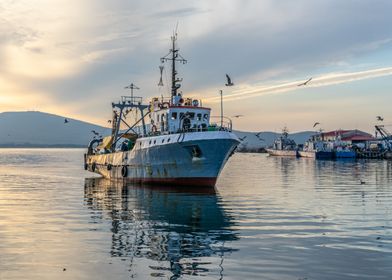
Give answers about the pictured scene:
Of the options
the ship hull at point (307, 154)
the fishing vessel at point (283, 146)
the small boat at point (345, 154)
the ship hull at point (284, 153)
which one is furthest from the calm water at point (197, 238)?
the fishing vessel at point (283, 146)

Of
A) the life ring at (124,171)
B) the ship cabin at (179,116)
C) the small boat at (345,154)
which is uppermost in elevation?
the ship cabin at (179,116)

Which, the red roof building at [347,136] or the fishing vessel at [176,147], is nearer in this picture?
the fishing vessel at [176,147]

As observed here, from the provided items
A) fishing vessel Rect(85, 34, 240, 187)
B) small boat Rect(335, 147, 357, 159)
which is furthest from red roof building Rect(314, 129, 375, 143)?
fishing vessel Rect(85, 34, 240, 187)

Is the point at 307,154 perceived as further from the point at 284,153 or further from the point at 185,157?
the point at 185,157

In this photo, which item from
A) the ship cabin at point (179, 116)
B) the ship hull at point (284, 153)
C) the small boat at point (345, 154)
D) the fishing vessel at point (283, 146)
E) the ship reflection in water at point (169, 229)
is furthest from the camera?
the fishing vessel at point (283, 146)

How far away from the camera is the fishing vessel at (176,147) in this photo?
116 ft

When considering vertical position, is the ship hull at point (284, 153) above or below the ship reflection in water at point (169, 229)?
above

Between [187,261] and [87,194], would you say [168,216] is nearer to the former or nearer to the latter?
[187,261]

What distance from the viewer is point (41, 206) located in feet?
87.6

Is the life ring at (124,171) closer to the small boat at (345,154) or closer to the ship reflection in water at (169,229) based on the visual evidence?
the ship reflection in water at (169,229)

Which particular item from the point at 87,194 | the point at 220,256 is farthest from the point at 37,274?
the point at 87,194

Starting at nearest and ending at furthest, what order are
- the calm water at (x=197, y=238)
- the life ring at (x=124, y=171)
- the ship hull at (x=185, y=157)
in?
A: the calm water at (x=197, y=238), the ship hull at (x=185, y=157), the life ring at (x=124, y=171)

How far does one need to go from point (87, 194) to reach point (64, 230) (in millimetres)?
16053

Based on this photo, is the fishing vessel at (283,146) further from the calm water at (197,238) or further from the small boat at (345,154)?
the calm water at (197,238)
